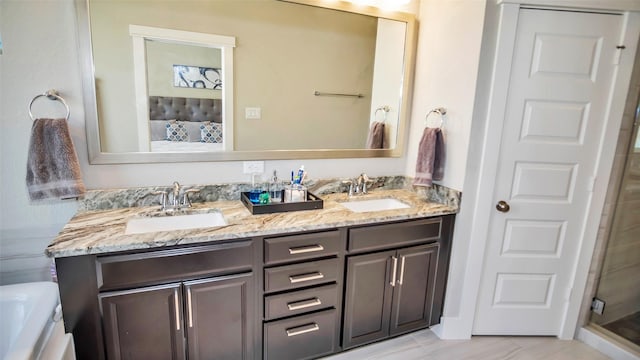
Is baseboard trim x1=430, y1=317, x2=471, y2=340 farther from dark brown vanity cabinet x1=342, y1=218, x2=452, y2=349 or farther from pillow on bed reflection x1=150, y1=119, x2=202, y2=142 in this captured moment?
pillow on bed reflection x1=150, y1=119, x2=202, y2=142

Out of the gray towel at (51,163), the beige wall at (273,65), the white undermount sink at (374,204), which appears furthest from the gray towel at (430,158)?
the gray towel at (51,163)

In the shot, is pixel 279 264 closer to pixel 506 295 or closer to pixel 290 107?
pixel 290 107

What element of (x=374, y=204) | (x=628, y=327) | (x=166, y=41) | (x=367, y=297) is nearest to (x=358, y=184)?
(x=374, y=204)

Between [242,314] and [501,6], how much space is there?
215cm

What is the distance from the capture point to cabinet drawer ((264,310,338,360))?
179cm

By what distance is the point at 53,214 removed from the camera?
176 centimetres

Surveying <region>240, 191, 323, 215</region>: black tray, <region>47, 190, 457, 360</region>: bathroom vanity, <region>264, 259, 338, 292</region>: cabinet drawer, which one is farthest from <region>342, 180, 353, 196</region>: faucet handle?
<region>264, 259, 338, 292</region>: cabinet drawer

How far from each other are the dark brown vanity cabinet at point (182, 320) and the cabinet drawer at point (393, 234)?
62cm

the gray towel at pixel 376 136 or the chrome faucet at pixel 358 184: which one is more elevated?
the gray towel at pixel 376 136

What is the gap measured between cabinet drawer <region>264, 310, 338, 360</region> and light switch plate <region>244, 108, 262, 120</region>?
1210 millimetres

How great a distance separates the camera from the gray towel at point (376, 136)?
8.18 feet

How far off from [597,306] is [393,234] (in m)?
1.59

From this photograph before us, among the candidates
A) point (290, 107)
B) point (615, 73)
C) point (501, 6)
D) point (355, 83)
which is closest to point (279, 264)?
point (290, 107)

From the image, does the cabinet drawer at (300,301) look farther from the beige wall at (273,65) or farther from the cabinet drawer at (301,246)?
the beige wall at (273,65)
